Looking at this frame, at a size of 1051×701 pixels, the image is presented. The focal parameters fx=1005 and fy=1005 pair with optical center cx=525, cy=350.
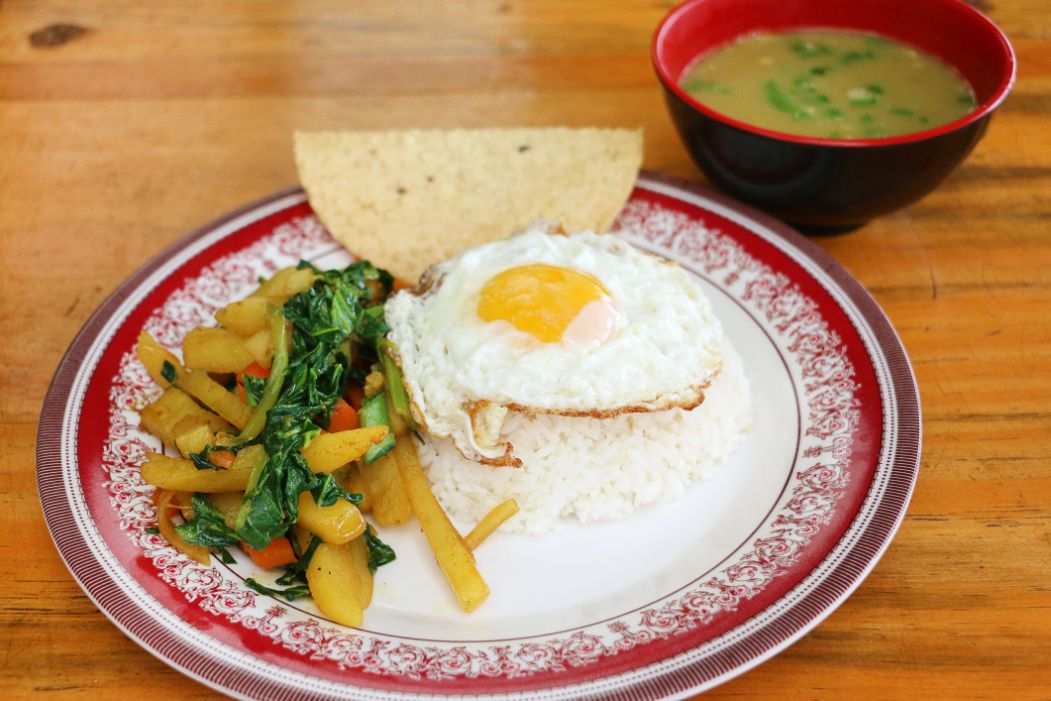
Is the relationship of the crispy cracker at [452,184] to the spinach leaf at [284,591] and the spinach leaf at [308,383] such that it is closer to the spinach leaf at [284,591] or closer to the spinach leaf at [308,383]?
the spinach leaf at [308,383]

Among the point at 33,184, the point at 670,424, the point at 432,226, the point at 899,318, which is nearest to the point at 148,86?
the point at 33,184

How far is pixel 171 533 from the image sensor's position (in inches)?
135

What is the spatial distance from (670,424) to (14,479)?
8.24 ft

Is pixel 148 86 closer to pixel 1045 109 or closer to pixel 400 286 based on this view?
pixel 400 286

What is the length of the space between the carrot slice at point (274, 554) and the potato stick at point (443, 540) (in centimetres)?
46

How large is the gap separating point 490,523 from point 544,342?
26.6 inches

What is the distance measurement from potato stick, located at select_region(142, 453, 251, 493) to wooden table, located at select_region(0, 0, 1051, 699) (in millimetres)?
446

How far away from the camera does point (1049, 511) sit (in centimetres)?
351

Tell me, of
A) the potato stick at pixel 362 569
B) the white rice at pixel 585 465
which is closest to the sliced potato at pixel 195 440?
the potato stick at pixel 362 569

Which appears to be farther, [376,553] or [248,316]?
→ [248,316]

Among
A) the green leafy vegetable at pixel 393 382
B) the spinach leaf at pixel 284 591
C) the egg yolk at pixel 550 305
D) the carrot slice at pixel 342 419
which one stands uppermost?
the egg yolk at pixel 550 305

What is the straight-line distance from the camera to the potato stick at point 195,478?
343 cm

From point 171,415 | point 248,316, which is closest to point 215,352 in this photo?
point 248,316

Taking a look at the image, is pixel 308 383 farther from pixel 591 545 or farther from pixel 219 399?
pixel 591 545
